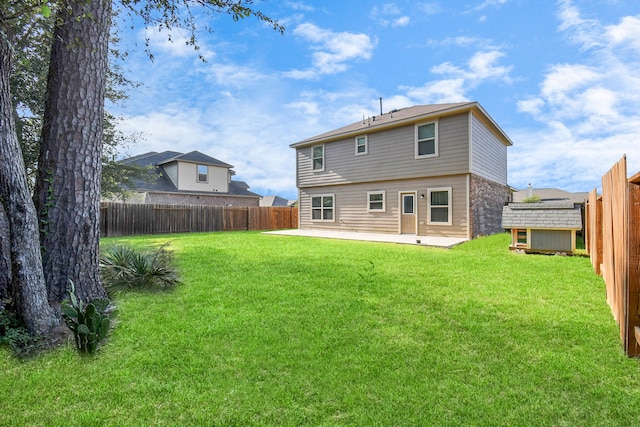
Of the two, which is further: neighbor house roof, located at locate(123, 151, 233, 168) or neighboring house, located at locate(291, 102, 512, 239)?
neighbor house roof, located at locate(123, 151, 233, 168)

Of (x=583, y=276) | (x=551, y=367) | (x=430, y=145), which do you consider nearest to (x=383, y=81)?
(x=430, y=145)

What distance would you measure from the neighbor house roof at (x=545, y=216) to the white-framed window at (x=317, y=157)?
916cm

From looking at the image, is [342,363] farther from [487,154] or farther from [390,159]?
[487,154]

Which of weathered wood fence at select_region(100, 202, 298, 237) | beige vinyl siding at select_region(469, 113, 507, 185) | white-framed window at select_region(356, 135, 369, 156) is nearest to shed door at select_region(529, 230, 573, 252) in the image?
beige vinyl siding at select_region(469, 113, 507, 185)

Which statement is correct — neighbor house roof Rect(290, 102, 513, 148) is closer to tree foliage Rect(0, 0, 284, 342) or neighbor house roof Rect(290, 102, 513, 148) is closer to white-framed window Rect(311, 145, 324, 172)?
white-framed window Rect(311, 145, 324, 172)

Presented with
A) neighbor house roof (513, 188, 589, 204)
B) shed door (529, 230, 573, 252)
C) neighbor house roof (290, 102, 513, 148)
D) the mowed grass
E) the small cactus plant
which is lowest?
the mowed grass

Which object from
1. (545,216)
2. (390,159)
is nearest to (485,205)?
(390,159)

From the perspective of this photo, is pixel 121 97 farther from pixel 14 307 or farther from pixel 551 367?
pixel 551 367

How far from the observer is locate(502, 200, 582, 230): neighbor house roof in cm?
737

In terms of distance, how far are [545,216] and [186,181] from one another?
20.6 m

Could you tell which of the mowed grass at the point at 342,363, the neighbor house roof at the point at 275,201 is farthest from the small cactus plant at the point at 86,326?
the neighbor house roof at the point at 275,201

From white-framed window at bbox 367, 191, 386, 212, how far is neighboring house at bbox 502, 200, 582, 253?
5.62 m

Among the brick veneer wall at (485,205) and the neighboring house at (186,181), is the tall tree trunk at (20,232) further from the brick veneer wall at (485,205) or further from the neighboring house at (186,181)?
the neighboring house at (186,181)

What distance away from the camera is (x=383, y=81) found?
14.5 m
